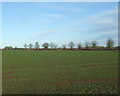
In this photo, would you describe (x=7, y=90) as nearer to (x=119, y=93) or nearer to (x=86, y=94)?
(x=86, y=94)

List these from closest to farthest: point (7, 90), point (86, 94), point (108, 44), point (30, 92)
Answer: point (86, 94), point (30, 92), point (7, 90), point (108, 44)

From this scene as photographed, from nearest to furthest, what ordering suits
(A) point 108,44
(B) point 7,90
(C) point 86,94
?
1. (C) point 86,94
2. (B) point 7,90
3. (A) point 108,44

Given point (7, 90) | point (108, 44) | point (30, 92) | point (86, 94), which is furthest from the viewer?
point (108, 44)

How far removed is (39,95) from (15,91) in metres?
1.93

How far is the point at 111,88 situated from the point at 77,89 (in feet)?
7.48

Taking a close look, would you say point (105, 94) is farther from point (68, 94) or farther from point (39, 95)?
point (39, 95)

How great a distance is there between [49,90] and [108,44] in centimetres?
19322

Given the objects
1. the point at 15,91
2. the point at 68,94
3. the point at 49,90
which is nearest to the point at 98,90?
the point at 68,94

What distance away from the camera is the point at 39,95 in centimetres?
1162

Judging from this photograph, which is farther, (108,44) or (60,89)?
(108,44)

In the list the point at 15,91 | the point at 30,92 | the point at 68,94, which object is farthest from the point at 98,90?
the point at 15,91

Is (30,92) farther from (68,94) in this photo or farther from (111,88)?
(111,88)

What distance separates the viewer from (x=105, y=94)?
460 inches

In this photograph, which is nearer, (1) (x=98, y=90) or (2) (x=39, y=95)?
(2) (x=39, y=95)
